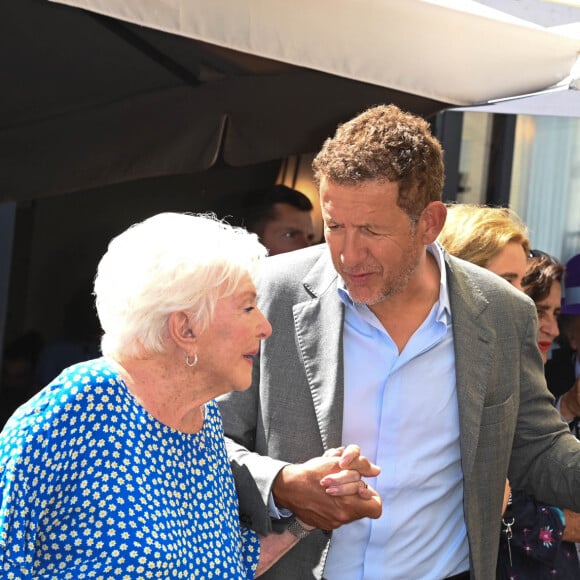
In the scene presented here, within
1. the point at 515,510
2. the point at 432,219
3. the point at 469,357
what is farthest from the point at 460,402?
the point at 515,510

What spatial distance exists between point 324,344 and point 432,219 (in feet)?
1.54

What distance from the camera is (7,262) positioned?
5453 millimetres

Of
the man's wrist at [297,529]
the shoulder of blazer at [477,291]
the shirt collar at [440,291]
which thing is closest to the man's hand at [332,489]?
the man's wrist at [297,529]

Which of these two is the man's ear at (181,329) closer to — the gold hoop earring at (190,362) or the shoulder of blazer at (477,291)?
the gold hoop earring at (190,362)

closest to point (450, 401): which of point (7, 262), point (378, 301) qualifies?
point (378, 301)

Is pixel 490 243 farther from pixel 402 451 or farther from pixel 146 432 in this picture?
pixel 146 432

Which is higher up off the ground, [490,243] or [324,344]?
[490,243]

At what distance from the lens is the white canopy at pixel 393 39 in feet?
12.6

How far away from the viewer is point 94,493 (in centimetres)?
217

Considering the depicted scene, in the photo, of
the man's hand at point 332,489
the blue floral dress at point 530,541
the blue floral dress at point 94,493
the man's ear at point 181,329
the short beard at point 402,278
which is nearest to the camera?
the blue floral dress at point 94,493

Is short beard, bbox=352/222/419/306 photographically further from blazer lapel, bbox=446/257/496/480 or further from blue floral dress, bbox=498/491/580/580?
blue floral dress, bbox=498/491/580/580

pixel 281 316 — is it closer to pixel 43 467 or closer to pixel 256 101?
pixel 43 467

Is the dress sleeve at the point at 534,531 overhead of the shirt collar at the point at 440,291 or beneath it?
beneath

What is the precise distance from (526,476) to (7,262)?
10.5 ft
